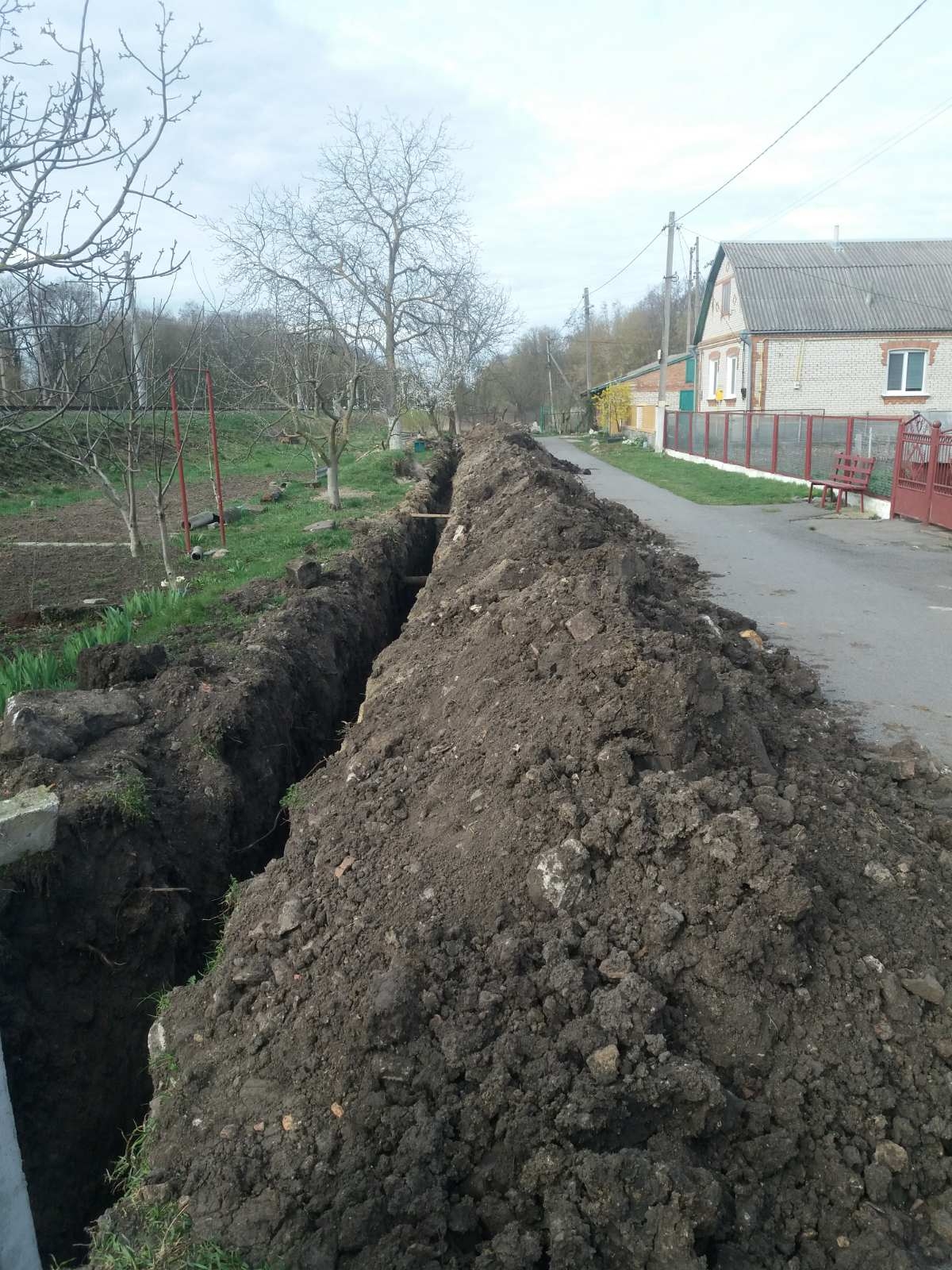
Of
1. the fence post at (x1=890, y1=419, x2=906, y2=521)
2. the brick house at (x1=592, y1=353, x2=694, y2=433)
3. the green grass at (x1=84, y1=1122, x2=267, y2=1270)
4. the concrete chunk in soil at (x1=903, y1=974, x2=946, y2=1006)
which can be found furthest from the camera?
the brick house at (x1=592, y1=353, x2=694, y2=433)

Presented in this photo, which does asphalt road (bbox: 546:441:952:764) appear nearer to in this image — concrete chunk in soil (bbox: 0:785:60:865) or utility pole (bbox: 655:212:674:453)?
concrete chunk in soil (bbox: 0:785:60:865)

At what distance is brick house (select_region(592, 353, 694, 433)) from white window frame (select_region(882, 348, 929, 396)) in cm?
1171

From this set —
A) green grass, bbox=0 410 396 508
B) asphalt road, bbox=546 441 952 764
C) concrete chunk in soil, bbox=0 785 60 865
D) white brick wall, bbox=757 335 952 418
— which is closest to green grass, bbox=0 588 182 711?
concrete chunk in soil, bbox=0 785 60 865

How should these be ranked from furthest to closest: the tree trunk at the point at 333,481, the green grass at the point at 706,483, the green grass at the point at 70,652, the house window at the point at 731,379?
the house window at the point at 731,379
the green grass at the point at 706,483
the tree trunk at the point at 333,481
the green grass at the point at 70,652

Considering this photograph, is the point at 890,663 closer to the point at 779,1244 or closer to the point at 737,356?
the point at 779,1244

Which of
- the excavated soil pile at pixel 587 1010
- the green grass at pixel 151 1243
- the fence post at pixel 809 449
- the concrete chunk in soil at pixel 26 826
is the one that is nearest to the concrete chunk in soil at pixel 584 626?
the excavated soil pile at pixel 587 1010

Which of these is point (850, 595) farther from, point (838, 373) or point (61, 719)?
point (838, 373)

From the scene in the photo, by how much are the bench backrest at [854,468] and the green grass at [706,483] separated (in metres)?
1.16

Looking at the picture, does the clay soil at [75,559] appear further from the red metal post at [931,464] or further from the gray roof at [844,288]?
the gray roof at [844,288]

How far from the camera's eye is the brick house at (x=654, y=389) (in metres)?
44.0

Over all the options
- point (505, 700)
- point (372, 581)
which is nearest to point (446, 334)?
point (372, 581)

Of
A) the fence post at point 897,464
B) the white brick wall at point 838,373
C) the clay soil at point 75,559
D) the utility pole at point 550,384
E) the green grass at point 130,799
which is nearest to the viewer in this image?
the green grass at point 130,799

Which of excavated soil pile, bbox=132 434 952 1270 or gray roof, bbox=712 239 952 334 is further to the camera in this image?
gray roof, bbox=712 239 952 334

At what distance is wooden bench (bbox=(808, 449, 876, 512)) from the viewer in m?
16.4
